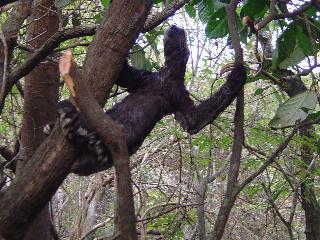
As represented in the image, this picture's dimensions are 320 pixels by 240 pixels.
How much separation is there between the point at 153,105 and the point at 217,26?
0.69 m

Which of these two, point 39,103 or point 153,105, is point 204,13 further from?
point 39,103

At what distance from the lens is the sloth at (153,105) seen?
2.43 meters

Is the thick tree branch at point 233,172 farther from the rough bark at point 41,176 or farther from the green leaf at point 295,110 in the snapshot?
the rough bark at point 41,176

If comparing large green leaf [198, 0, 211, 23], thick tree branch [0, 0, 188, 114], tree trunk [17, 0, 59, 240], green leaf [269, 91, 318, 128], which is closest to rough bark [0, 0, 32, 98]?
thick tree branch [0, 0, 188, 114]

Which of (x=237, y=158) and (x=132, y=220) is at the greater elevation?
(x=237, y=158)

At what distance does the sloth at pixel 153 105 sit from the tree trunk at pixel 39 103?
589 mm

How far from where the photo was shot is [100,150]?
2.43 m

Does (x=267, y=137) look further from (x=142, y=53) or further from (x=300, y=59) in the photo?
(x=300, y=59)

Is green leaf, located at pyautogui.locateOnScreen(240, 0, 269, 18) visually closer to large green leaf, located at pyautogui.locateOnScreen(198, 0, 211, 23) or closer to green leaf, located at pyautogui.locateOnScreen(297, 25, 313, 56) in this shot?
green leaf, located at pyautogui.locateOnScreen(297, 25, 313, 56)

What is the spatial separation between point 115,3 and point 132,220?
117 centimetres

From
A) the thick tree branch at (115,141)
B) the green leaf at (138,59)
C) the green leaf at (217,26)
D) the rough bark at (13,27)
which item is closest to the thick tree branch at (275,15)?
the green leaf at (217,26)

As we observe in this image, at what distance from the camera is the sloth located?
7.98 ft

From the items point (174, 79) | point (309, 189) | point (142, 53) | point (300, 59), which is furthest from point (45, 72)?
point (309, 189)

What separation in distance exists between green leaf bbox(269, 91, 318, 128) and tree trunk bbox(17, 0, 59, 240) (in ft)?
5.84
